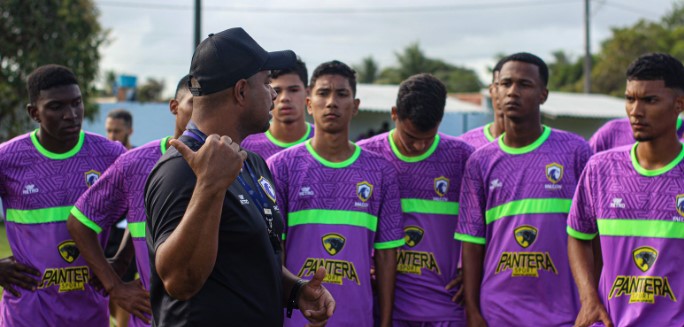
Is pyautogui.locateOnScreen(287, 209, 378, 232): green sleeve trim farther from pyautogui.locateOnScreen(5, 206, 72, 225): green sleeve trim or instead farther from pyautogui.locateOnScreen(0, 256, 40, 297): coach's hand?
pyautogui.locateOnScreen(0, 256, 40, 297): coach's hand

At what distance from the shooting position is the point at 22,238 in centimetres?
542

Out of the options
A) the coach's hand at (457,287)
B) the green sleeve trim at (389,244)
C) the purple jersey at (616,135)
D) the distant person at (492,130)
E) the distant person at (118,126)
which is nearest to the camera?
the green sleeve trim at (389,244)

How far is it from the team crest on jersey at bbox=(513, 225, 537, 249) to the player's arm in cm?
277

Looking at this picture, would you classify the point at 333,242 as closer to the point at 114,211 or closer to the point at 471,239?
the point at 471,239

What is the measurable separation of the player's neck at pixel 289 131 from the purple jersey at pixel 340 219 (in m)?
1.06

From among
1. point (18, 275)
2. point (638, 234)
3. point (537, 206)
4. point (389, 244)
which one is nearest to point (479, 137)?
point (537, 206)

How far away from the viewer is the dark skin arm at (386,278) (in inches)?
206

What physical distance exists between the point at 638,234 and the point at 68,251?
3564mm

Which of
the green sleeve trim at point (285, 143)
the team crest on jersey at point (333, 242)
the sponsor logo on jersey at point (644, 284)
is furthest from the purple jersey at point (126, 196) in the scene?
the sponsor logo on jersey at point (644, 284)

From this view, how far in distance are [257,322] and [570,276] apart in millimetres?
2734

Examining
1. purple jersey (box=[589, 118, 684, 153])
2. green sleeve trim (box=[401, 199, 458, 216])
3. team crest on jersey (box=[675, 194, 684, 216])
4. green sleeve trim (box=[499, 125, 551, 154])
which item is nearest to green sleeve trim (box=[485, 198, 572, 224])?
green sleeve trim (box=[499, 125, 551, 154])

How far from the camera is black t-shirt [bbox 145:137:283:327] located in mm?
2980

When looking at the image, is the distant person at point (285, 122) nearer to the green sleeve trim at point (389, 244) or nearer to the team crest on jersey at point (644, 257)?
the green sleeve trim at point (389, 244)

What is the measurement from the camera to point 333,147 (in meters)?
5.38
